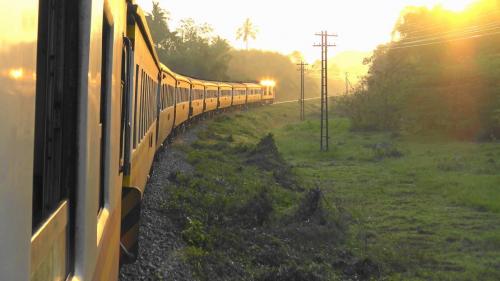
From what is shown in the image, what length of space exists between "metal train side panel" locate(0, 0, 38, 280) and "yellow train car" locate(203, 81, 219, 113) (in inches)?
1122

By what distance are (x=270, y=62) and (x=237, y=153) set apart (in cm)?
10149

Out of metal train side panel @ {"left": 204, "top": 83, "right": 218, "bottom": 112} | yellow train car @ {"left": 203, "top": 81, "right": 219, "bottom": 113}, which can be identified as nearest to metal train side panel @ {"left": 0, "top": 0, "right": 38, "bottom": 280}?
yellow train car @ {"left": 203, "top": 81, "right": 219, "bottom": 113}

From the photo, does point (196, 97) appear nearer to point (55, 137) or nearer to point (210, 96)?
point (210, 96)

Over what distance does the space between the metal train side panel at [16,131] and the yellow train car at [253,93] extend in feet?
159

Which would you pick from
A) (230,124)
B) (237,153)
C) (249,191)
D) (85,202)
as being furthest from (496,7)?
(85,202)

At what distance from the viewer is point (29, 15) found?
1.36m

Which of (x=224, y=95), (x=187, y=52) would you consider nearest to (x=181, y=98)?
(x=224, y=95)

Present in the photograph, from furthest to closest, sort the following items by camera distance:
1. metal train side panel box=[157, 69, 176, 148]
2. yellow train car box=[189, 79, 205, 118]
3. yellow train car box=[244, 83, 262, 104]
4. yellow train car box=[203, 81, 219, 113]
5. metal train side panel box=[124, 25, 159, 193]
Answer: yellow train car box=[244, 83, 262, 104] → yellow train car box=[203, 81, 219, 113] → yellow train car box=[189, 79, 205, 118] → metal train side panel box=[157, 69, 176, 148] → metal train side panel box=[124, 25, 159, 193]

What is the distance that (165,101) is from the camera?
15008mm

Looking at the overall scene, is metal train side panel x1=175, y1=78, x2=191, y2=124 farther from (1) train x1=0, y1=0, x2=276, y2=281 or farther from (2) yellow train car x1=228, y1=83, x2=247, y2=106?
(2) yellow train car x1=228, y1=83, x2=247, y2=106

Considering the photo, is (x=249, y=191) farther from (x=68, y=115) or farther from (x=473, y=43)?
(x=473, y=43)

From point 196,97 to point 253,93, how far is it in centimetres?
2731

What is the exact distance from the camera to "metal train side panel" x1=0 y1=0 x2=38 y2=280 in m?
1.18

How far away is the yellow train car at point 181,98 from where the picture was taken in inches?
768
